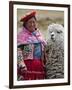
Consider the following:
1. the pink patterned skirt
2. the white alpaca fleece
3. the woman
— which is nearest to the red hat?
the woman

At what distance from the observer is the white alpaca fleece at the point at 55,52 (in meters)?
2.27

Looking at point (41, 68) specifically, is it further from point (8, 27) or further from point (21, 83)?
point (8, 27)

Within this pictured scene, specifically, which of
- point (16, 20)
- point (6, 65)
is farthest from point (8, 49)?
point (16, 20)

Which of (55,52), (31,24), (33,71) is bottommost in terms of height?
(33,71)

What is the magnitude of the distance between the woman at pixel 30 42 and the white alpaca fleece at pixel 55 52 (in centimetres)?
6

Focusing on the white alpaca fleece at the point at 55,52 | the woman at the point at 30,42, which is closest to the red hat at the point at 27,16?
the woman at the point at 30,42

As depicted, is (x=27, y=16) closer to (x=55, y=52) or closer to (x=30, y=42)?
(x=30, y=42)

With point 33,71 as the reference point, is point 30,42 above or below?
above

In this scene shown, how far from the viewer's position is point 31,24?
223 centimetres

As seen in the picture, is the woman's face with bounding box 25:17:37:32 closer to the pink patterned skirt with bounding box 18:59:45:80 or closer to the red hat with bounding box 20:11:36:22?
the red hat with bounding box 20:11:36:22

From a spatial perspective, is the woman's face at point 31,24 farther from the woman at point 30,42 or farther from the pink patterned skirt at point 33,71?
the pink patterned skirt at point 33,71

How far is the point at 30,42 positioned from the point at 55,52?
0.91 ft

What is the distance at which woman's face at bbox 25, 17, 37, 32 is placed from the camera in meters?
→ 2.22

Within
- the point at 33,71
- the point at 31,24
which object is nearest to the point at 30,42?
the point at 31,24
